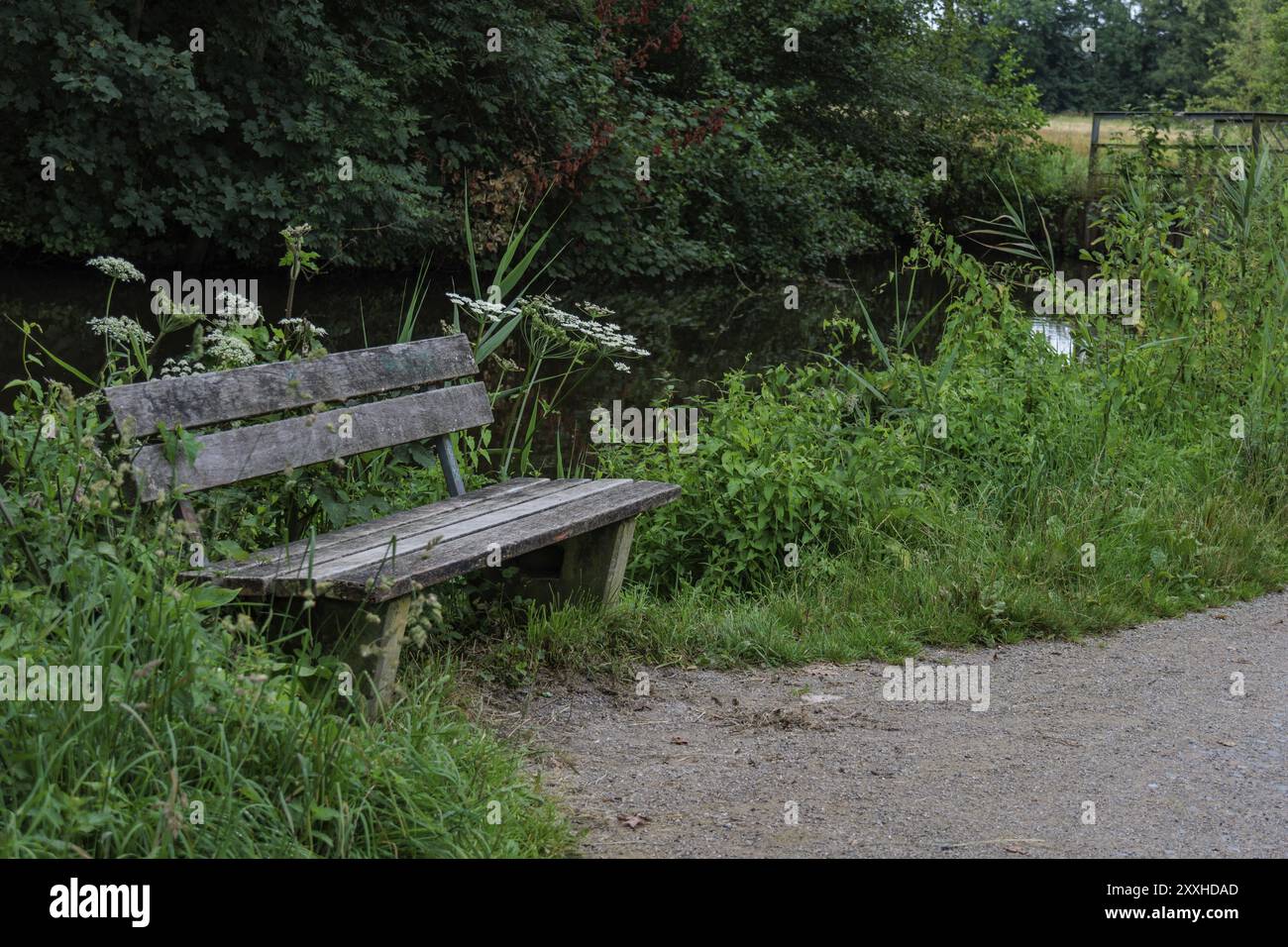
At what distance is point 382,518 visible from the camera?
4.55 meters

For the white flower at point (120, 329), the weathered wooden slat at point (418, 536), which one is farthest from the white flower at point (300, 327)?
the weathered wooden slat at point (418, 536)

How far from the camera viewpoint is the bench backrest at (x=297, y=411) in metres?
3.78

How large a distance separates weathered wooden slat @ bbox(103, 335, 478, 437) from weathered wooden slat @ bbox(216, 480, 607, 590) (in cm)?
49

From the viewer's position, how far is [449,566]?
3.81 metres

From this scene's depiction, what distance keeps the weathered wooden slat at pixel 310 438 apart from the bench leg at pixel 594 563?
25.3 inches

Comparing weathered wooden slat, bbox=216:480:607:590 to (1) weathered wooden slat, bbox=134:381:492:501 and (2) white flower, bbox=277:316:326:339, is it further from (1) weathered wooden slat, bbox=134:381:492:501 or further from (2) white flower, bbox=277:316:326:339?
(2) white flower, bbox=277:316:326:339

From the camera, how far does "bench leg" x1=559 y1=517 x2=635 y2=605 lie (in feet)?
16.1

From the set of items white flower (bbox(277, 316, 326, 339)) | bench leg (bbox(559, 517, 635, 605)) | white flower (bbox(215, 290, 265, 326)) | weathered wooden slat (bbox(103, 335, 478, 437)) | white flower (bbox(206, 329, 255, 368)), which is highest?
white flower (bbox(215, 290, 265, 326))

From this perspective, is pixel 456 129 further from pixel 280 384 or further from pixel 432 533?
pixel 432 533

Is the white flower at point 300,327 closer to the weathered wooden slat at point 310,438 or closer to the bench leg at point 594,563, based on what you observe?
the weathered wooden slat at point 310,438

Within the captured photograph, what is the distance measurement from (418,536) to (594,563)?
886mm

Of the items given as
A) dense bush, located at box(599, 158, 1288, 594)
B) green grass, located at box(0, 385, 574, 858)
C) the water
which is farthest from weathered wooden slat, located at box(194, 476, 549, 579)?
the water

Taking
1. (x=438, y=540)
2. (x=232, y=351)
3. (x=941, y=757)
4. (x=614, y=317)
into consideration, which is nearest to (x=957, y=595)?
(x=941, y=757)

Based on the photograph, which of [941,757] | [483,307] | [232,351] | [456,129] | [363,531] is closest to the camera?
[941,757]
